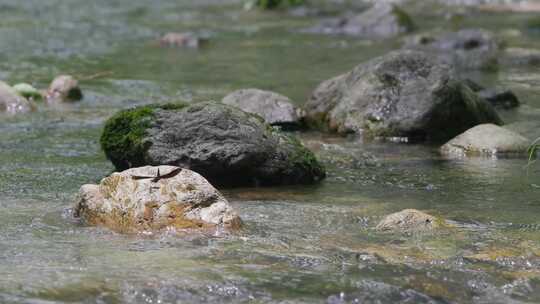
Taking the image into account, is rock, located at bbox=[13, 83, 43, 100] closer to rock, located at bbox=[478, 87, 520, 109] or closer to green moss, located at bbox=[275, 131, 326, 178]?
green moss, located at bbox=[275, 131, 326, 178]

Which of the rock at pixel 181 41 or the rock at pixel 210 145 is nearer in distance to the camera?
the rock at pixel 210 145

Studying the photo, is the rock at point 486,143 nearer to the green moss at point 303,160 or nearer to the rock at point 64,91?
the green moss at point 303,160

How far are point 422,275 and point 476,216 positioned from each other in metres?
1.62

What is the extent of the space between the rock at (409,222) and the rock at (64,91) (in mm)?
7012

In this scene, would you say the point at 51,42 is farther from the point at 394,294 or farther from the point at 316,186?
the point at 394,294

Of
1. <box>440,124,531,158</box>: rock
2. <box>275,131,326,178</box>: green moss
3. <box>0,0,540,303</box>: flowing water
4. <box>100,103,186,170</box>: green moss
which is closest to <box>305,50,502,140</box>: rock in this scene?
<box>0,0,540,303</box>: flowing water

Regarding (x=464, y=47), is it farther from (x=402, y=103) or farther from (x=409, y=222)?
(x=409, y=222)

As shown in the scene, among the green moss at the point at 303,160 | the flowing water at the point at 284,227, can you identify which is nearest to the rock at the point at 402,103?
the flowing water at the point at 284,227

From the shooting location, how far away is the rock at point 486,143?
966cm

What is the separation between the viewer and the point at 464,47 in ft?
58.3

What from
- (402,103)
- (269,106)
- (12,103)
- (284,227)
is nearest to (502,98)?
(402,103)

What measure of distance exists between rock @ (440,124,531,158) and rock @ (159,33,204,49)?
9392mm

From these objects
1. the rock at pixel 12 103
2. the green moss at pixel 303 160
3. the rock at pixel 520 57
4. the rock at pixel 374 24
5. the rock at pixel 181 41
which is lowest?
the green moss at pixel 303 160

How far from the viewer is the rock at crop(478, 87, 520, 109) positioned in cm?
1218
